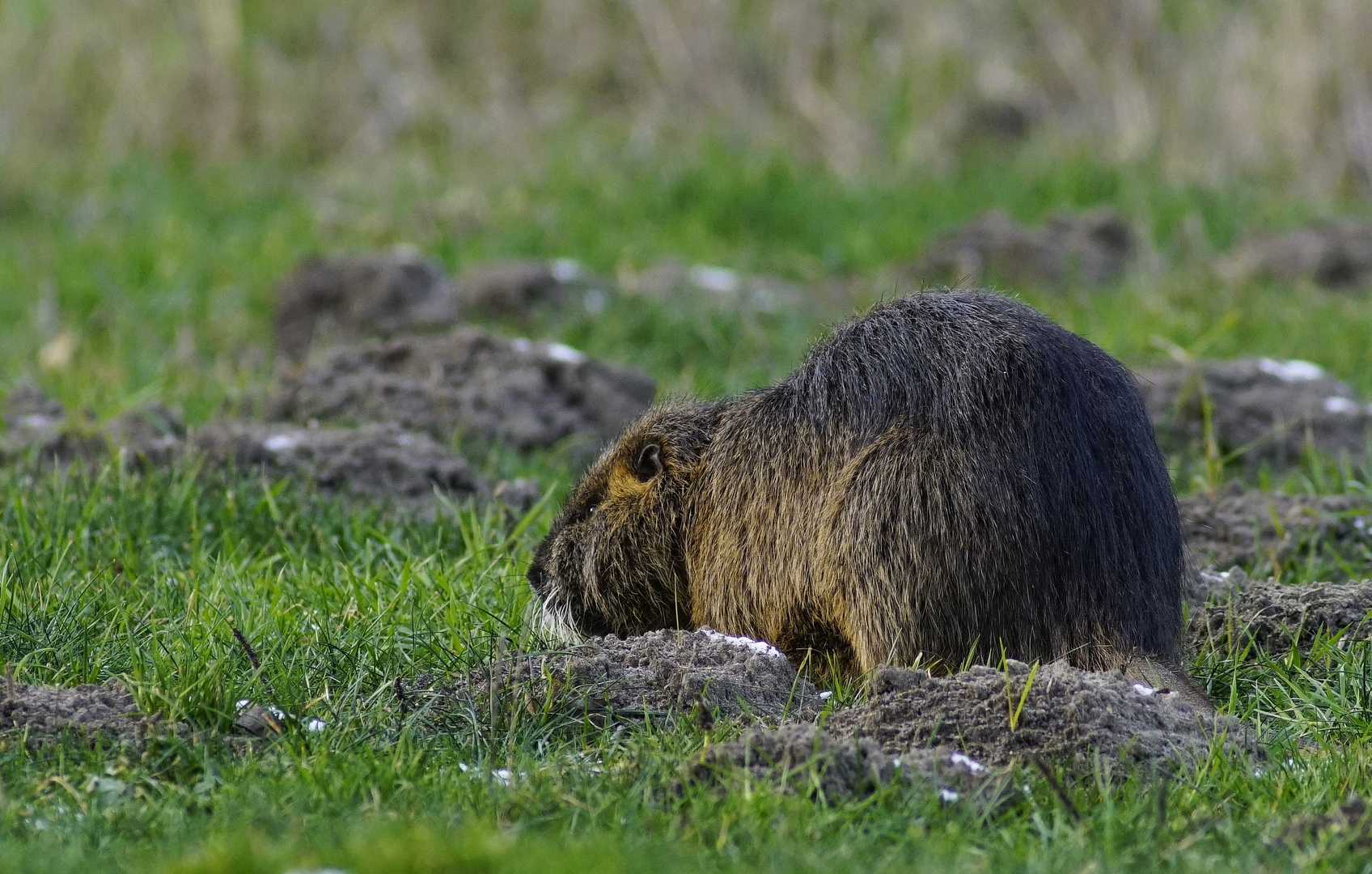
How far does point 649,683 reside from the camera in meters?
3.15

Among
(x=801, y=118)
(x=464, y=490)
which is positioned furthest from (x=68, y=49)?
(x=464, y=490)

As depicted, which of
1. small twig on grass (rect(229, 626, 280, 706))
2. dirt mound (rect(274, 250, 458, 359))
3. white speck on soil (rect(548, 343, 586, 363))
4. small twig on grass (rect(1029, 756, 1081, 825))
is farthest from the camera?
dirt mound (rect(274, 250, 458, 359))

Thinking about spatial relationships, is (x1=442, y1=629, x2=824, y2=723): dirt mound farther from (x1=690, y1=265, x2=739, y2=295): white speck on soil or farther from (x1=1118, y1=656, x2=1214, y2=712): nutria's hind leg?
(x1=690, y1=265, x2=739, y2=295): white speck on soil

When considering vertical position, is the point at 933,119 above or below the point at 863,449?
above

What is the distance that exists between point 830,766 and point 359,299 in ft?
15.3

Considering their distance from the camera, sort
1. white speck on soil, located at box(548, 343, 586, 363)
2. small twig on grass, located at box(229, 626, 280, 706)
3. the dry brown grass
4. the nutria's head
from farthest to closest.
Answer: the dry brown grass, white speck on soil, located at box(548, 343, 586, 363), the nutria's head, small twig on grass, located at box(229, 626, 280, 706)

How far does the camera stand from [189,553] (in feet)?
13.9

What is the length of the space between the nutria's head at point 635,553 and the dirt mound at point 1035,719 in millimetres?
919

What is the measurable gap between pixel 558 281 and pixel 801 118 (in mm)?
3926

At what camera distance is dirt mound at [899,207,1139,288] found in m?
7.69

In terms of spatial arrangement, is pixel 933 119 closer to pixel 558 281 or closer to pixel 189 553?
pixel 558 281

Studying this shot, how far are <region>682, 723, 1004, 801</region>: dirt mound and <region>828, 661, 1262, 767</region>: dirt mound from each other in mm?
Answer: 102

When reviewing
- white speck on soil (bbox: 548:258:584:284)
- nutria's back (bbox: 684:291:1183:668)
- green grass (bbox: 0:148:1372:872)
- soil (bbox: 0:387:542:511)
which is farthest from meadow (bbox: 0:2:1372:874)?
nutria's back (bbox: 684:291:1183:668)

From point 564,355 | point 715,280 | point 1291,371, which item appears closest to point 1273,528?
point 1291,371
